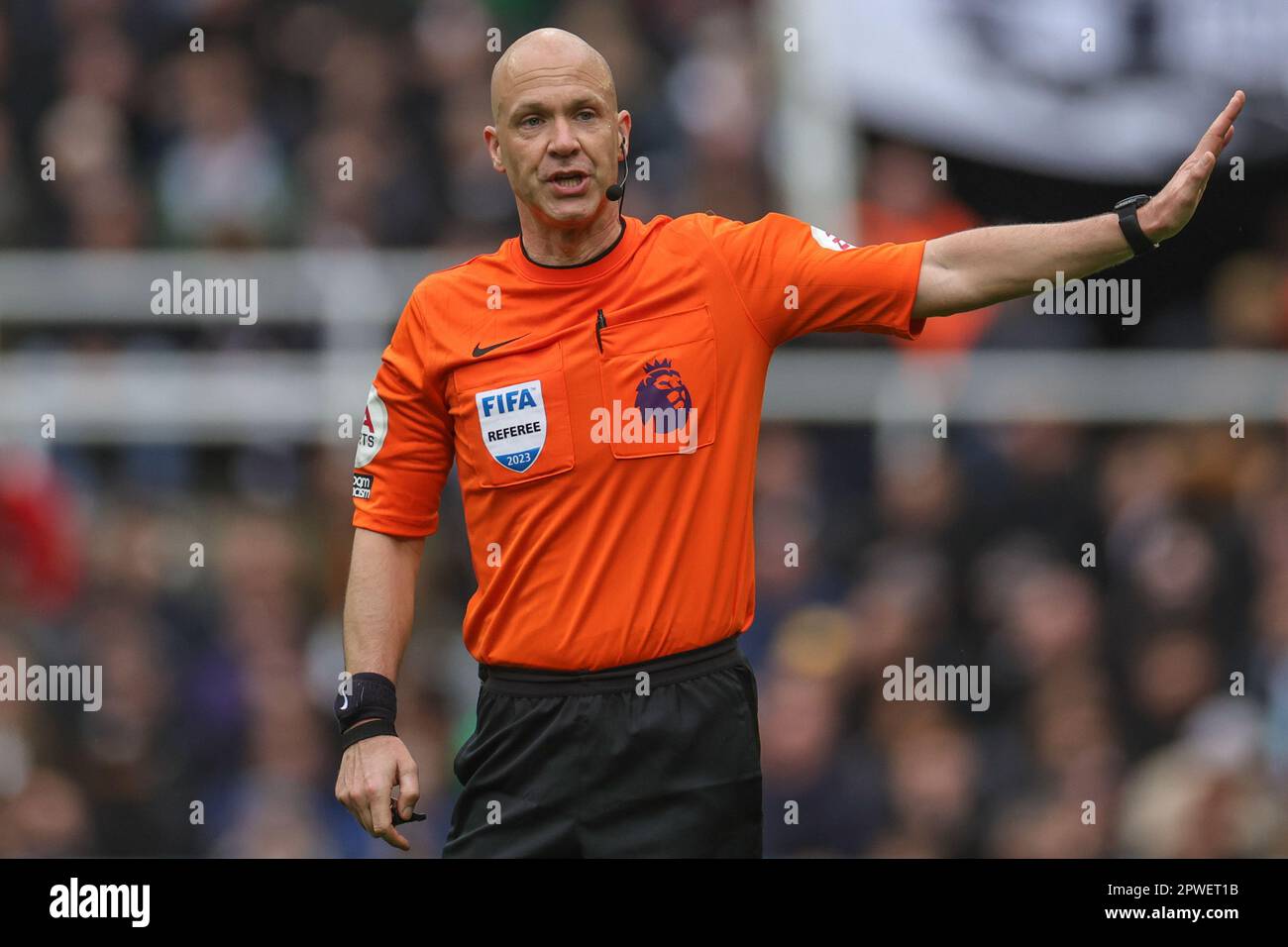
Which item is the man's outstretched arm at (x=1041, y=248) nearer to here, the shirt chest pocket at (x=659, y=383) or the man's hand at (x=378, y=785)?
the shirt chest pocket at (x=659, y=383)

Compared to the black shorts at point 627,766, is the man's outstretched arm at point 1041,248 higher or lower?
higher

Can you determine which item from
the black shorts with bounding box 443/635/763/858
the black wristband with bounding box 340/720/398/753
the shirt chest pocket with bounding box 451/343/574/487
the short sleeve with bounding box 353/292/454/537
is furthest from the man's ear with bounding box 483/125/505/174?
the black wristband with bounding box 340/720/398/753

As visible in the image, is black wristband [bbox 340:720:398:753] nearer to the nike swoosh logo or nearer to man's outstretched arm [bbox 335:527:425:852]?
→ man's outstretched arm [bbox 335:527:425:852]

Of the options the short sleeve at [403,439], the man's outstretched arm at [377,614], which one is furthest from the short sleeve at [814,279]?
the man's outstretched arm at [377,614]

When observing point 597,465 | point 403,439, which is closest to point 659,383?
point 597,465

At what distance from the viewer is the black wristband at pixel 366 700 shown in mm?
4629

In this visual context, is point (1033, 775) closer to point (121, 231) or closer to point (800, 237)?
point (800, 237)

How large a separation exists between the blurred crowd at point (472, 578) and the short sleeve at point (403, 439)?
11.6ft

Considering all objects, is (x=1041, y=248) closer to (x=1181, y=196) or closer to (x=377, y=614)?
(x=1181, y=196)

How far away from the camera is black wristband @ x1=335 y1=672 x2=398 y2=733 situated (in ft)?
15.2

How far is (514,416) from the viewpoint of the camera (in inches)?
181

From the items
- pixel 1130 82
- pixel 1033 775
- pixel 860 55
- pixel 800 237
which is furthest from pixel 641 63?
pixel 800 237

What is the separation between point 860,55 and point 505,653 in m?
5.56

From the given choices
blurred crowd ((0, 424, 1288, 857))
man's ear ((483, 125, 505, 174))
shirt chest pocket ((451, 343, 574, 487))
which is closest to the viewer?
shirt chest pocket ((451, 343, 574, 487))
